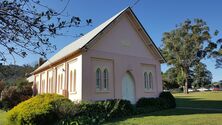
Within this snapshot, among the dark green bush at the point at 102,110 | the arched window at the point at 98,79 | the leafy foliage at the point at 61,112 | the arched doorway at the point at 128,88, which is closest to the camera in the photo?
the leafy foliage at the point at 61,112

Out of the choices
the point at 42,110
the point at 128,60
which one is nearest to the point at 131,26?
the point at 128,60

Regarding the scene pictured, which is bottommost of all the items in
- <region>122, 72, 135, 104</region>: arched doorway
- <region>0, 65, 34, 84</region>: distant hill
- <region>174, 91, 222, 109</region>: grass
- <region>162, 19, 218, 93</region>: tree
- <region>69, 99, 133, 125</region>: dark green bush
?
<region>174, 91, 222, 109</region>: grass

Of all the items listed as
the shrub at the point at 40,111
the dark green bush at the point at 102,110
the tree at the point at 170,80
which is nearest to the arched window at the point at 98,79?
the dark green bush at the point at 102,110

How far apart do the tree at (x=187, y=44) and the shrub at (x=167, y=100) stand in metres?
37.3

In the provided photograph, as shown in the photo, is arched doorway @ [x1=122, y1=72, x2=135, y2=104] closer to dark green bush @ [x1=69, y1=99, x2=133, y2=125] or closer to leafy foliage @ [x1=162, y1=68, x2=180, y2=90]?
dark green bush @ [x1=69, y1=99, x2=133, y2=125]

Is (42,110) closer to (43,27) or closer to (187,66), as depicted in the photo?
(43,27)

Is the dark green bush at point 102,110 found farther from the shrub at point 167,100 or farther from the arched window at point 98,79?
the shrub at point 167,100

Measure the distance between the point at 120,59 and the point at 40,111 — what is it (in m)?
9.00

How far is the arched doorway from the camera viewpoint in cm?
2203

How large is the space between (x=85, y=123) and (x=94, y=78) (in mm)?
6204

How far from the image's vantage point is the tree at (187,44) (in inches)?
2295

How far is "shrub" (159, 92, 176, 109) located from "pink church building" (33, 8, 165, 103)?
73cm

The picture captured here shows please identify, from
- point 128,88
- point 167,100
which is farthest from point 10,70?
point 167,100

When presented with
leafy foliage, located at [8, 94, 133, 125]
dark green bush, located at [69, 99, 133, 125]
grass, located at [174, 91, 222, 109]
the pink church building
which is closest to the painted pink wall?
the pink church building
